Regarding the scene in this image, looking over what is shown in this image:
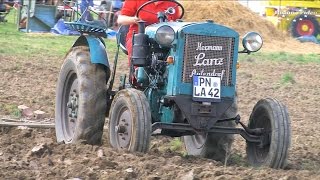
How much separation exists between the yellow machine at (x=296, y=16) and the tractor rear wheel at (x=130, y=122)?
91.1ft

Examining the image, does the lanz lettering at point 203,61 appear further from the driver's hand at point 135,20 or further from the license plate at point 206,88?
the driver's hand at point 135,20

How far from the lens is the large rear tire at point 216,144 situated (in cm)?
857

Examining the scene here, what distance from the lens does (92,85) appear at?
8.48m

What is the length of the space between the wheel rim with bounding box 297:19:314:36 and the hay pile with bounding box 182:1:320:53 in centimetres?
142

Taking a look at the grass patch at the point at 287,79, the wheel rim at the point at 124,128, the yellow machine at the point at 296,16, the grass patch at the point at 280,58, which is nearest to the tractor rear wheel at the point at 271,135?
the wheel rim at the point at 124,128

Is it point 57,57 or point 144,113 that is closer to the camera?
point 144,113

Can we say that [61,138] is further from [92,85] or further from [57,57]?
[57,57]

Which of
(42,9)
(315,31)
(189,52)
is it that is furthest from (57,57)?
(315,31)

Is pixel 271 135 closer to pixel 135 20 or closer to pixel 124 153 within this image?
pixel 124 153

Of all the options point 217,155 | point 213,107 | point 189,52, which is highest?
point 189,52

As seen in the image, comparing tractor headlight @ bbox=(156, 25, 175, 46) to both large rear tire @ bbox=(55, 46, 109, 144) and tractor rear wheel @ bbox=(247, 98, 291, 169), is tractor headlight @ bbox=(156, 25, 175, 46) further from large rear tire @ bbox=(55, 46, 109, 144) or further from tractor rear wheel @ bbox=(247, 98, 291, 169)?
tractor rear wheel @ bbox=(247, 98, 291, 169)

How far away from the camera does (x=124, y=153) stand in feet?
25.1

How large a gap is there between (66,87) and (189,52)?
1992 mm

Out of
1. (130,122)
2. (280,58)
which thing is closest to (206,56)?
(130,122)
